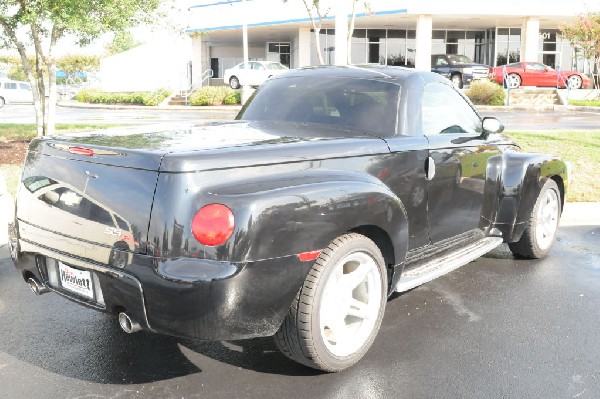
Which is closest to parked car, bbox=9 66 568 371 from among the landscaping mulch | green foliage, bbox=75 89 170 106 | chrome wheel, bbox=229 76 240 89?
the landscaping mulch

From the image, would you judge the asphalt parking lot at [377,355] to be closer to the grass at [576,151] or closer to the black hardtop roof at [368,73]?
the black hardtop roof at [368,73]

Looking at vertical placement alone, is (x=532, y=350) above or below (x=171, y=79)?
below

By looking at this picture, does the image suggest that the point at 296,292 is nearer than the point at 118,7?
Yes

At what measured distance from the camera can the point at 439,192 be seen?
4.28 metres

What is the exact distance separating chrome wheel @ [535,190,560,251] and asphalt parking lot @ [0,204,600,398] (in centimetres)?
85

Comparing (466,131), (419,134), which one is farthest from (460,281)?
(419,134)

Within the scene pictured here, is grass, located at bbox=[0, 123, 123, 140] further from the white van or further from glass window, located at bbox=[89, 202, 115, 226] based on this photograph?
the white van

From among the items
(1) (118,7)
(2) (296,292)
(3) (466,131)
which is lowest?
(2) (296,292)

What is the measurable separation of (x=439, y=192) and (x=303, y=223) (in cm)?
145

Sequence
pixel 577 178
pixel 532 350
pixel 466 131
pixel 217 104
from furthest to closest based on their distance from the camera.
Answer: pixel 217 104 → pixel 577 178 → pixel 466 131 → pixel 532 350

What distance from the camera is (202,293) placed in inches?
115

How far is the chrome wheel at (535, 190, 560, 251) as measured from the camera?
5.69 m

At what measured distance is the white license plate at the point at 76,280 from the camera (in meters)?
3.26

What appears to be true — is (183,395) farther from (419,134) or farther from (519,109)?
(519,109)
